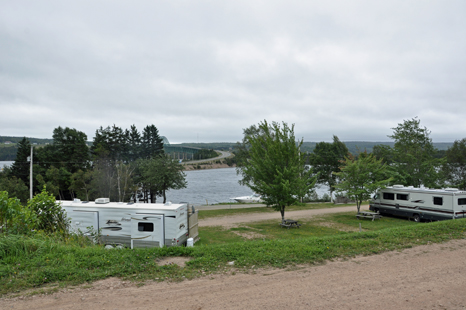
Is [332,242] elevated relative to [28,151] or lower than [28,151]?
lower

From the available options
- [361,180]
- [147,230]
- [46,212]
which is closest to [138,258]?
[46,212]

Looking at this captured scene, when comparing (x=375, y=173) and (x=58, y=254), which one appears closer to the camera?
(x=58, y=254)

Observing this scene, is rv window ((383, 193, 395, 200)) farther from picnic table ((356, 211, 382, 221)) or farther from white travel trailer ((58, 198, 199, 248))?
white travel trailer ((58, 198, 199, 248))

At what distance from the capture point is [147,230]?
516 inches

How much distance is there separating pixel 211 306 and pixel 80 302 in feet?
6.75

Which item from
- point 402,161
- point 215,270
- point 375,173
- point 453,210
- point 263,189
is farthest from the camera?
point 402,161

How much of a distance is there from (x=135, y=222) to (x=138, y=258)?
7326mm

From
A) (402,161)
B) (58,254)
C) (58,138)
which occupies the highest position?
(58,138)

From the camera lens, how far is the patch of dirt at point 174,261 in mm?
6187

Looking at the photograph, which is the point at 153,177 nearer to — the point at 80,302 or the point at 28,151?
the point at 28,151

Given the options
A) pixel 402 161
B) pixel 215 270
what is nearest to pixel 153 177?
pixel 402 161

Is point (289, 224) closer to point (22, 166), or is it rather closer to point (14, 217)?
point (14, 217)

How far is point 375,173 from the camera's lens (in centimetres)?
2278

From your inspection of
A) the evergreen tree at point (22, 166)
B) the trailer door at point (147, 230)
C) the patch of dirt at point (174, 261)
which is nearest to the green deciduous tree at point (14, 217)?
the patch of dirt at point (174, 261)
